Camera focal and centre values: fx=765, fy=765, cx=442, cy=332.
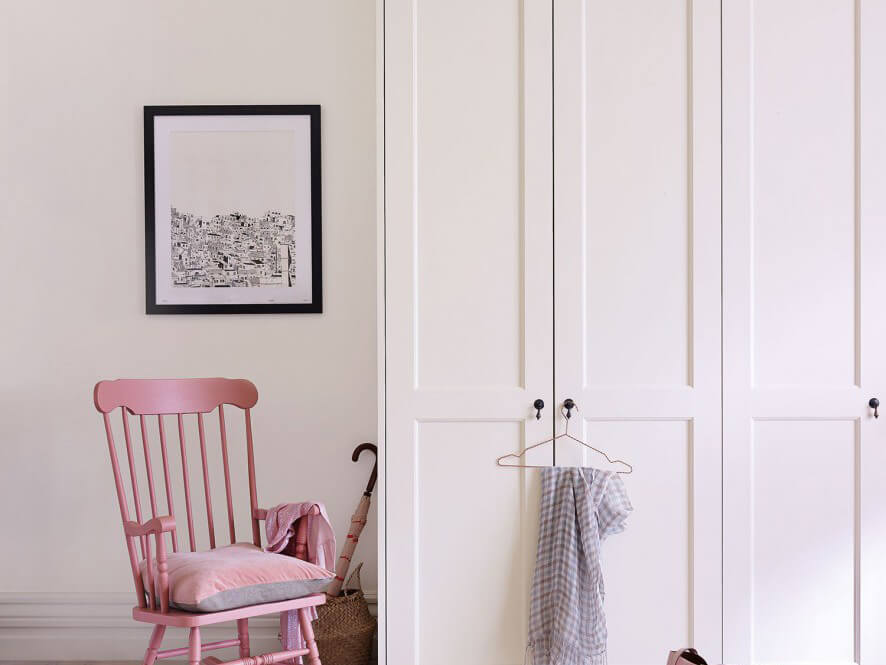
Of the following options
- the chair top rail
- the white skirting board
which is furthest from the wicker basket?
the chair top rail

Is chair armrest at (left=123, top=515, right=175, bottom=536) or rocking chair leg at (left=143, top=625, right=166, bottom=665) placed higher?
chair armrest at (left=123, top=515, right=175, bottom=536)

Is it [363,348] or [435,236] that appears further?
[363,348]

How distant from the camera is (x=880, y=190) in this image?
7.09 feet

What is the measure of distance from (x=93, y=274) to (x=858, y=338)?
2.52 meters

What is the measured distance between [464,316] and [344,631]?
3.65ft

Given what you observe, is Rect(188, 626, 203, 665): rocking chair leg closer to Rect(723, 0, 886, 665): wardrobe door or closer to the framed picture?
the framed picture

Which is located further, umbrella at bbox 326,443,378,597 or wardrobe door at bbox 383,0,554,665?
umbrella at bbox 326,443,378,597

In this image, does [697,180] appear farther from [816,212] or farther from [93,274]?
[93,274]

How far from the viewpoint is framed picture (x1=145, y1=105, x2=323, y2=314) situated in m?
2.75

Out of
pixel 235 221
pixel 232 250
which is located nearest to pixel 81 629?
pixel 232 250

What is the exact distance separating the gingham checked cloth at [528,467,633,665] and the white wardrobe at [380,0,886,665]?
0.06 metres

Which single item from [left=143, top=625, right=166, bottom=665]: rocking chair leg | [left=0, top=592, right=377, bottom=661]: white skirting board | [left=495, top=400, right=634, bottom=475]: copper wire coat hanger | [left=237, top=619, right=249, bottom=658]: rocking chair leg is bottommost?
[left=0, top=592, right=377, bottom=661]: white skirting board

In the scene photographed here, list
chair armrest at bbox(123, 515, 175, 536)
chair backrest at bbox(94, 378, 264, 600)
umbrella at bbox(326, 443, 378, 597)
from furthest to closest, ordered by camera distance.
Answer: umbrella at bbox(326, 443, 378, 597) < chair backrest at bbox(94, 378, 264, 600) < chair armrest at bbox(123, 515, 175, 536)

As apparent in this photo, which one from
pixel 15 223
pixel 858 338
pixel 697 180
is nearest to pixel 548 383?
pixel 697 180
